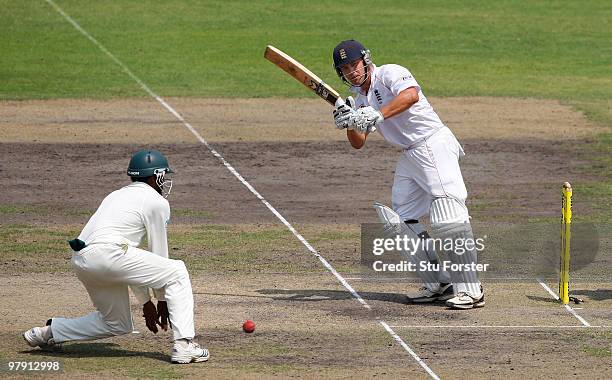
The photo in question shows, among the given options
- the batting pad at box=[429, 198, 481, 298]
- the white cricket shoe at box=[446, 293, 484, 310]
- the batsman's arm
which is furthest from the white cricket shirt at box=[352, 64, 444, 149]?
the white cricket shoe at box=[446, 293, 484, 310]

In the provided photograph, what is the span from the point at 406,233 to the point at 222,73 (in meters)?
15.3

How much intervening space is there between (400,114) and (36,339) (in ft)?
13.0

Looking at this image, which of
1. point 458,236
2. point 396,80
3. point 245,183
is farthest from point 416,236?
point 245,183

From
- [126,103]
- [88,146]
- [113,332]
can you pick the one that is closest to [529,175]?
[88,146]

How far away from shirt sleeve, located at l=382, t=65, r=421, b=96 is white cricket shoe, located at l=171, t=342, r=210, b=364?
3.28 metres

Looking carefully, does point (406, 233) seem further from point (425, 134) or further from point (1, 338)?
point (1, 338)

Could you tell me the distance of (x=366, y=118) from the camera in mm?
11852

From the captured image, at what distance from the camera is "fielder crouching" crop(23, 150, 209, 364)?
1013 centimetres

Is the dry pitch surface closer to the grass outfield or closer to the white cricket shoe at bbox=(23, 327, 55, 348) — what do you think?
the white cricket shoe at bbox=(23, 327, 55, 348)

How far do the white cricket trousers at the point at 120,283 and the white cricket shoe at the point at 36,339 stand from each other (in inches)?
3.7

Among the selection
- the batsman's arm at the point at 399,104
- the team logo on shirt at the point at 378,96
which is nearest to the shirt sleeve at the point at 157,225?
the batsman's arm at the point at 399,104

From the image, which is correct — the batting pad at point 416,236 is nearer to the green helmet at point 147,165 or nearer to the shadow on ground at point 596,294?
the shadow on ground at point 596,294

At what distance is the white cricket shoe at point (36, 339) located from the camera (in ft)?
34.1

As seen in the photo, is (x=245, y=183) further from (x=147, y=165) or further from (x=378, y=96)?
(x=147, y=165)
